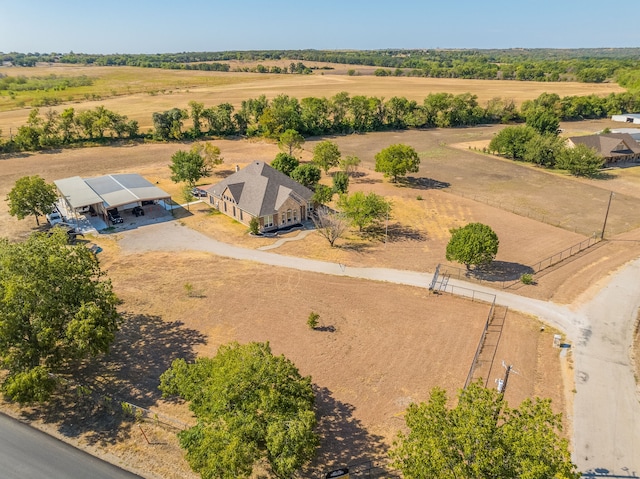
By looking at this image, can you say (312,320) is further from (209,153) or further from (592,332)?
(209,153)

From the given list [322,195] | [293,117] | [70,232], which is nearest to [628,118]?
[293,117]

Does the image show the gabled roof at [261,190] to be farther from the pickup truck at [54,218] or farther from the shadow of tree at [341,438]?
the shadow of tree at [341,438]

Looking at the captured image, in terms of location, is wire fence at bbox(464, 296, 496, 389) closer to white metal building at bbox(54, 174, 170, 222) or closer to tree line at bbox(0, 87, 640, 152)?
white metal building at bbox(54, 174, 170, 222)

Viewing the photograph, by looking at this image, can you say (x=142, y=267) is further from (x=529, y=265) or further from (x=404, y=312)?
(x=529, y=265)

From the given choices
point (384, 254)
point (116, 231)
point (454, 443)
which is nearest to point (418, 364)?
point (454, 443)

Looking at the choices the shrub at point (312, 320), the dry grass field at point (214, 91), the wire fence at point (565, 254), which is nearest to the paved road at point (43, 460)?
the shrub at point (312, 320)
